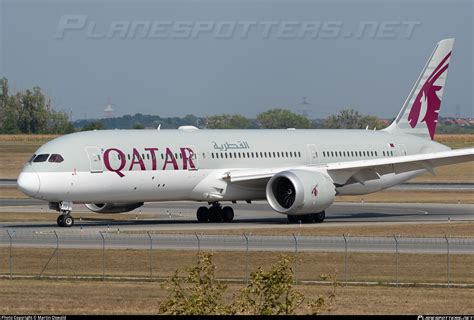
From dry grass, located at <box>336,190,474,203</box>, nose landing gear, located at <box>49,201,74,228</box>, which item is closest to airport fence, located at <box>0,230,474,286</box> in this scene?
nose landing gear, located at <box>49,201,74,228</box>

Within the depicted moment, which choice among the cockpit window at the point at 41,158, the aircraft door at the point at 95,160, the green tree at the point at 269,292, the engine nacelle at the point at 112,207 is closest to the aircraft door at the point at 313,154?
the engine nacelle at the point at 112,207

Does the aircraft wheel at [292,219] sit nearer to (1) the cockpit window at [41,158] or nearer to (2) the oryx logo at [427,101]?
(1) the cockpit window at [41,158]

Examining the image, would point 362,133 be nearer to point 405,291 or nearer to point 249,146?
point 249,146

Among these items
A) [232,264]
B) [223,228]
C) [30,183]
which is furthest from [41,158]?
[232,264]

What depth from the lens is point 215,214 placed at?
6450cm

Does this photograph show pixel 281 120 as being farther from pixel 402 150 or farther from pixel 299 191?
pixel 299 191

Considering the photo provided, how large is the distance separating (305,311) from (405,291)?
21.5 feet

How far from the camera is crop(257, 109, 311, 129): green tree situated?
14438 centimetres

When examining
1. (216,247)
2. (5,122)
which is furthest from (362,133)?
(5,122)

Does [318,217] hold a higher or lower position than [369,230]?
higher

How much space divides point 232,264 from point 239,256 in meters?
1.66

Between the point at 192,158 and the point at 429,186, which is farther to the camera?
the point at 429,186

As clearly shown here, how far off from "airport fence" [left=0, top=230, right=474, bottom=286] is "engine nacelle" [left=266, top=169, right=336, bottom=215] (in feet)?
19.2

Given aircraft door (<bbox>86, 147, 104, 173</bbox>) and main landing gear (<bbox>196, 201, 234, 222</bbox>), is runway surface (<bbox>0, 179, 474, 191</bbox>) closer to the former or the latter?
main landing gear (<bbox>196, 201, 234, 222</bbox>)
